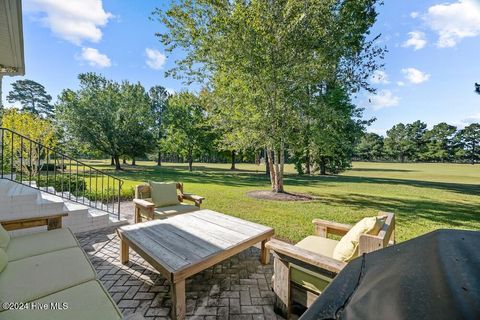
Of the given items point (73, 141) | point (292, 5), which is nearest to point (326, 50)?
point (292, 5)

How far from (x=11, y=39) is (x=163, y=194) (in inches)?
176

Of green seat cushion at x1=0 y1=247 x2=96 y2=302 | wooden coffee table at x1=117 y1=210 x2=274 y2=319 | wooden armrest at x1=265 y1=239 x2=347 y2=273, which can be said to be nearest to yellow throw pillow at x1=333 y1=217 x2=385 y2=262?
wooden armrest at x1=265 y1=239 x2=347 y2=273

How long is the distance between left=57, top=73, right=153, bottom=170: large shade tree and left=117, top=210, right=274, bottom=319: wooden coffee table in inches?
772

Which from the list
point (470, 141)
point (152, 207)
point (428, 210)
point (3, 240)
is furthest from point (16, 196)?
point (470, 141)

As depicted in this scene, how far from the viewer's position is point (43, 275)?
76.2 inches

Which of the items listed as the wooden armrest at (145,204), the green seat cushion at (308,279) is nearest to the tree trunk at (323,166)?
the wooden armrest at (145,204)

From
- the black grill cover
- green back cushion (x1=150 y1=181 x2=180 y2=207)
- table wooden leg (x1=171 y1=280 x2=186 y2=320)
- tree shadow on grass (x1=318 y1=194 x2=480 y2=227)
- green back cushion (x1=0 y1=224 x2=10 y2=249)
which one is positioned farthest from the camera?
tree shadow on grass (x1=318 y1=194 x2=480 y2=227)

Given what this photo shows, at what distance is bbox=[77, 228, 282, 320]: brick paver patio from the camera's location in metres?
2.42

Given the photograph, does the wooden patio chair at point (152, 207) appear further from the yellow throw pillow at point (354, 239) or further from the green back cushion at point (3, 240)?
the yellow throw pillow at point (354, 239)

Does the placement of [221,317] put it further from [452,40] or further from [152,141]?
[152,141]

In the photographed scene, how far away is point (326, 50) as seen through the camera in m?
7.79

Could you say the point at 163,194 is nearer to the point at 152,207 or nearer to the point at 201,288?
the point at 152,207

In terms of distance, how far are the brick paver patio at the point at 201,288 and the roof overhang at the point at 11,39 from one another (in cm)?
426

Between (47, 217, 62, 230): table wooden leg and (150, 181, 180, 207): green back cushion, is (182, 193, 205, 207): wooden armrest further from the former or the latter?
(47, 217, 62, 230): table wooden leg
